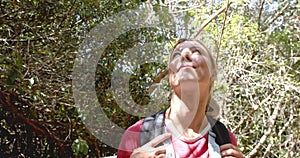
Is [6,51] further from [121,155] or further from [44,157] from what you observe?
[121,155]

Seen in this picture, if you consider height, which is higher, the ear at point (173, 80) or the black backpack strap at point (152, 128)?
the ear at point (173, 80)

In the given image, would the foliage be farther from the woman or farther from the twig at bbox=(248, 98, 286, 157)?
the woman

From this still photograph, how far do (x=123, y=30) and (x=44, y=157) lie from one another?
1.12 metres

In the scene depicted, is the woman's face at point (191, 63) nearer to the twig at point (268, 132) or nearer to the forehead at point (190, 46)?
the forehead at point (190, 46)

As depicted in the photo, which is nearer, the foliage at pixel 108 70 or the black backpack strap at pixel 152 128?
the black backpack strap at pixel 152 128

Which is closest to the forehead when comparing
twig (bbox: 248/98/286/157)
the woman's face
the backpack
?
the woman's face

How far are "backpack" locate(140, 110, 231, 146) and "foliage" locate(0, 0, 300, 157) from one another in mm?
809

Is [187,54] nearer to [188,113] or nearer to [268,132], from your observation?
[188,113]

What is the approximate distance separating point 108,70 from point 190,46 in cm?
82

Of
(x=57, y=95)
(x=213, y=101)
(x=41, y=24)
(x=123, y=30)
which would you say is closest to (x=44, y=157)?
(x=57, y=95)

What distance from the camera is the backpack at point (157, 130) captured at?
67cm

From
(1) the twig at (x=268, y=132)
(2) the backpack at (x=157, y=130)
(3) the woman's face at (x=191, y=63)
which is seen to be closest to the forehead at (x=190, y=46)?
(3) the woman's face at (x=191, y=63)

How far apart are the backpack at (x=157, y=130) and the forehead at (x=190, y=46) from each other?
0.12 metres

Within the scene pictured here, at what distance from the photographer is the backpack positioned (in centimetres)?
67
